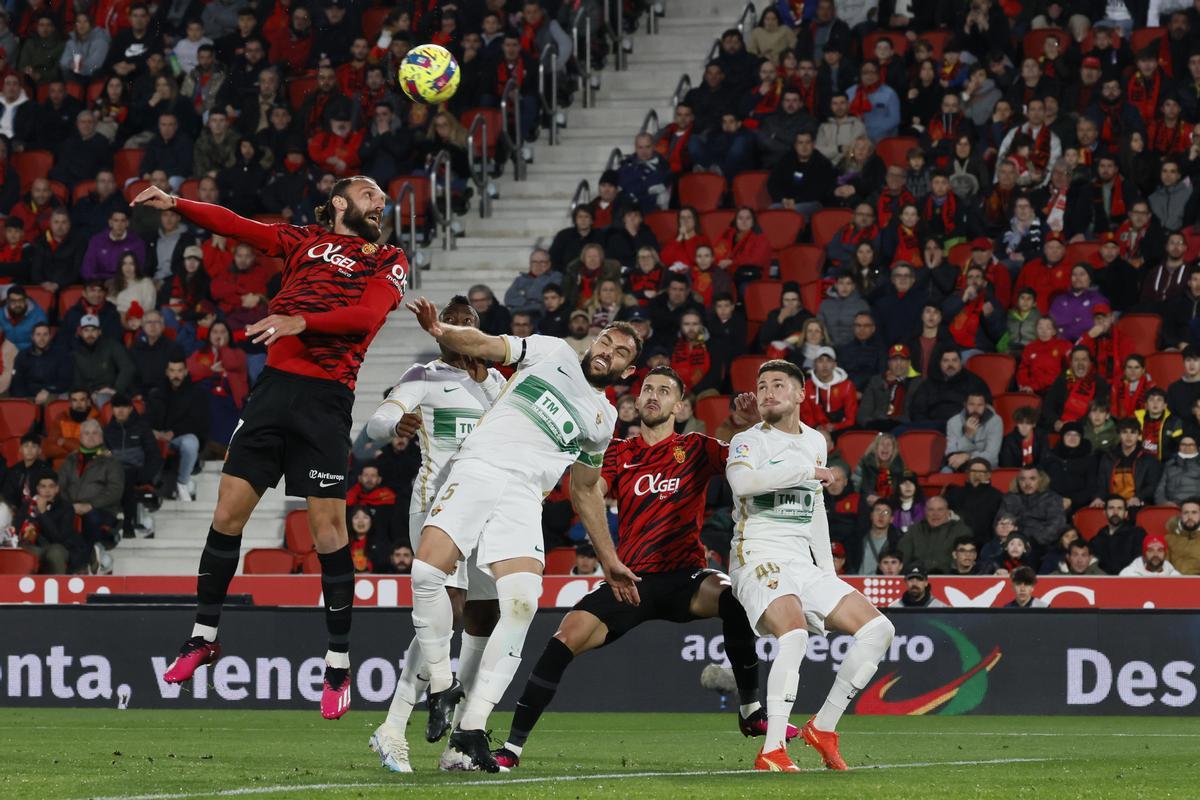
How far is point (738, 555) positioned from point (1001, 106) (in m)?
12.3

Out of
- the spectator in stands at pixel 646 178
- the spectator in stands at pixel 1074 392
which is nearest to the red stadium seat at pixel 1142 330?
the spectator in stands at pixel 1074 392

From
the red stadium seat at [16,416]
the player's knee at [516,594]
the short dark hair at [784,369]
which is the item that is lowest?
the red stadium seat at [16,416]

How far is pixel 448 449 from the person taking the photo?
11633 millimetres

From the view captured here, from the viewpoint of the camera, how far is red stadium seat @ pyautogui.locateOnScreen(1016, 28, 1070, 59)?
73.0 ft

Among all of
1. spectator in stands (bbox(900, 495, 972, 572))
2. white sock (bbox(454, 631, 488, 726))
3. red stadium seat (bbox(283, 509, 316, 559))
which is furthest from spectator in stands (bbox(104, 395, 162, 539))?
white sock (bbox(454, 631, 488, 726))

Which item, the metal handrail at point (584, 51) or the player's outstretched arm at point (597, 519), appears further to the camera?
the metal handrail at point (584, 51)

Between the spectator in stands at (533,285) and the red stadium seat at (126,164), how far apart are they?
6259 mm

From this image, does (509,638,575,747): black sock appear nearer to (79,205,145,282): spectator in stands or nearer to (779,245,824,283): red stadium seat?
(779,245,824,283): red stadium seat

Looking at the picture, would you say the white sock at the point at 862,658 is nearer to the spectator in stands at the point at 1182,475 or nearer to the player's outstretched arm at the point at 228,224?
the player's outstretched arm at the point at 228,224

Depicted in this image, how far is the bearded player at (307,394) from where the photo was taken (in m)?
9.62

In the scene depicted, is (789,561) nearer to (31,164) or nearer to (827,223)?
(827,223)

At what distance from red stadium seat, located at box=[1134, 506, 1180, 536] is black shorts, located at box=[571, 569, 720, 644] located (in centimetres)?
799

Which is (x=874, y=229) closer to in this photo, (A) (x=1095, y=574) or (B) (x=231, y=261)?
(A) (x=1095, y=574)

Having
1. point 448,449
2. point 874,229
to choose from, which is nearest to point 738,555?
point 448,449
